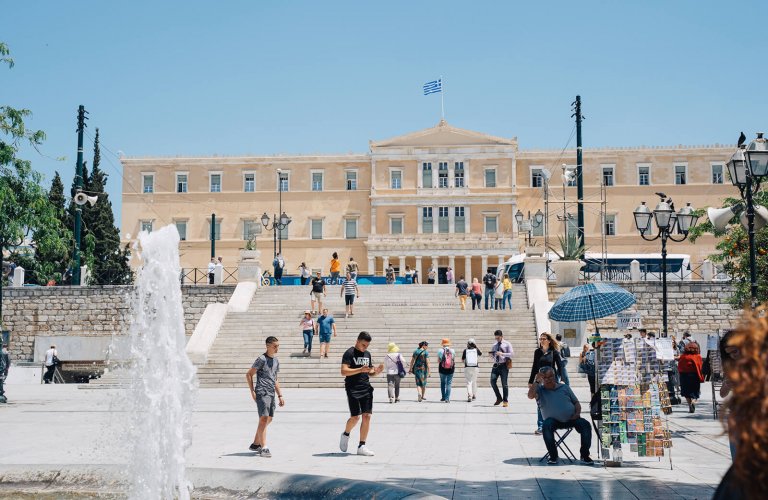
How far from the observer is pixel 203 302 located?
36.6 metres

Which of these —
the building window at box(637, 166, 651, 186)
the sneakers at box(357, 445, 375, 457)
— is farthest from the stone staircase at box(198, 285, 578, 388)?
the building window at box(637, 166, 651, 186)

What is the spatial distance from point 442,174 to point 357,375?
5768 cm

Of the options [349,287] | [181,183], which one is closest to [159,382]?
[349,287]

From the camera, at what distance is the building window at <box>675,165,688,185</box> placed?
2589 inches

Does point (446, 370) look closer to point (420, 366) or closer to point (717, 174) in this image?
point (420, 366)

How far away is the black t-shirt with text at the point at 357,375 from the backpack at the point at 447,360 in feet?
30.2

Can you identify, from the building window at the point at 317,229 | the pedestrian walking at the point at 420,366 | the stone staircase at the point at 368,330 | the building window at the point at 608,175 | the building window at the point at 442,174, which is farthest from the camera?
the building window at the point at 317,229

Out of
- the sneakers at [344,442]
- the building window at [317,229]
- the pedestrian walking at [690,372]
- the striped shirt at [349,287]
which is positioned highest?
the building window at [317,229]

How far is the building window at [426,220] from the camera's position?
66.4 metres

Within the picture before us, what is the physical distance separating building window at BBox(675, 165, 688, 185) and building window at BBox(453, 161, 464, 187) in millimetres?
16761

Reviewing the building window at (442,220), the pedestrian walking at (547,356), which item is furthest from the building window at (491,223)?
the pedestrian walking at (547,356)

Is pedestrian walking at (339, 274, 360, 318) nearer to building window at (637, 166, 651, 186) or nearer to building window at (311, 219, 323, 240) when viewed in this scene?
building window at (311, 219, 323, 240)

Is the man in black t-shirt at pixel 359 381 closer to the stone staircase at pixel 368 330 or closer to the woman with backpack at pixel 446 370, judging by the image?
the woman with backpack at pixel 446 370

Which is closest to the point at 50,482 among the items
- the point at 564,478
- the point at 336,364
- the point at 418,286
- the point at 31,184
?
the point at 564,478
